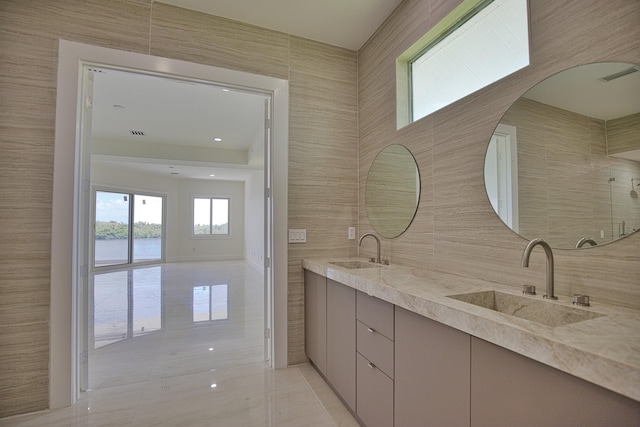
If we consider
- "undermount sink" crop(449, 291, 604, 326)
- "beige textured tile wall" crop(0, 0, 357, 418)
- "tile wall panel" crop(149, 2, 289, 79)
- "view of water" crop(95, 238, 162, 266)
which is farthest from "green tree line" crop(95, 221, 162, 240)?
"undermount sink" crop(449, 291, 604, 326)

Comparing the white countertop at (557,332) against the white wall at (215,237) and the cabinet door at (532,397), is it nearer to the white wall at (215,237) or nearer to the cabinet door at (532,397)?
the cabinet door at (532,397)

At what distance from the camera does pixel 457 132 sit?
1816 millimetres

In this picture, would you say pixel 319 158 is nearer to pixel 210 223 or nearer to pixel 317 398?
pixel 317 398

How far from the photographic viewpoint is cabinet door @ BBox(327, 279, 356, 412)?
6.21 feet

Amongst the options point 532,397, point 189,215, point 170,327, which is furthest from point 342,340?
point 189,215

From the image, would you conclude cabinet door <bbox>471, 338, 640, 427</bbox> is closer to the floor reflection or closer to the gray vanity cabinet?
the gray vanity cabinet

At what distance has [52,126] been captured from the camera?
6.75 feet

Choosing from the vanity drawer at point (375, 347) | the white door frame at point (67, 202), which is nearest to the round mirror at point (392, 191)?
the vanity drawer at point (375, 347)

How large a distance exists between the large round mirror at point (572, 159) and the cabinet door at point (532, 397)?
0.66 meters

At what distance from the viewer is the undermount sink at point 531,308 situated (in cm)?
111

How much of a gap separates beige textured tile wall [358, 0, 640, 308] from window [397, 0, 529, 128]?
0.09 meters

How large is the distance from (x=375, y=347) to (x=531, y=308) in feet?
2.53

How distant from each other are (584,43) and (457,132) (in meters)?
0.67

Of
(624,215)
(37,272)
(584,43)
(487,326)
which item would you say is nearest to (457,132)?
(584,43)
